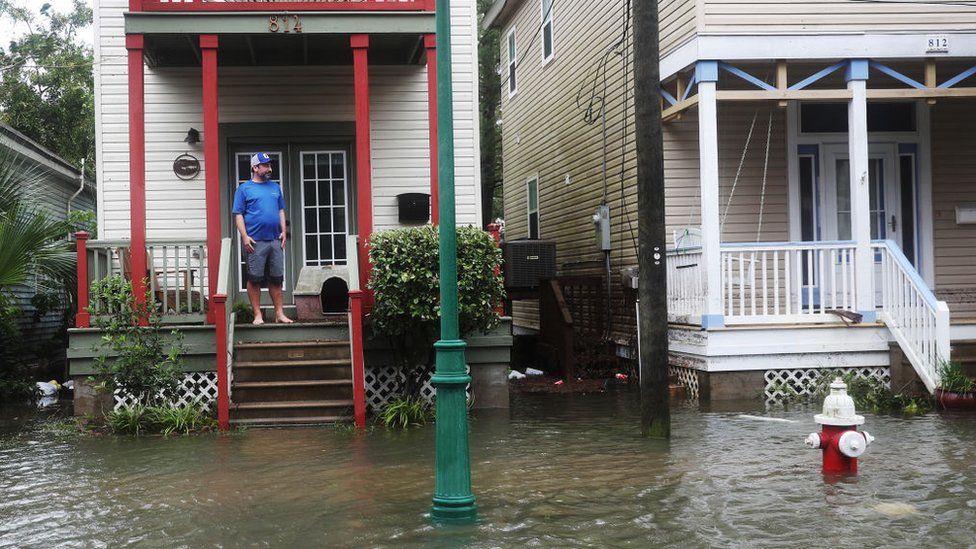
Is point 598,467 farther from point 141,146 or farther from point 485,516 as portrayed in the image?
point 141,146

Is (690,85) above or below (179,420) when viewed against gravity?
above

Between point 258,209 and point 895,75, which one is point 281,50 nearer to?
point 258,209

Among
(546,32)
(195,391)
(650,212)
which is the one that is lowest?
(195,391)

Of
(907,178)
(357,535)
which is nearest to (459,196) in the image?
(907,178)

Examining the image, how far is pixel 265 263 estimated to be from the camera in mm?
11219

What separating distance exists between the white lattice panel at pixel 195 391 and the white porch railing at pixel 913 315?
7.99 m

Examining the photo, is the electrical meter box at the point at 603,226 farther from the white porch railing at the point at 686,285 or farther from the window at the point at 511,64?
the window at the point at 511,64

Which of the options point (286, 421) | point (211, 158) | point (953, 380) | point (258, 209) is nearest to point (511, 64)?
point (211, 158)

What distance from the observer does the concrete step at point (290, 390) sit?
34.6ft

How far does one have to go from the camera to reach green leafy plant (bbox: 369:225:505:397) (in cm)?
1040

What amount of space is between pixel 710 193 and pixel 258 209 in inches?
208

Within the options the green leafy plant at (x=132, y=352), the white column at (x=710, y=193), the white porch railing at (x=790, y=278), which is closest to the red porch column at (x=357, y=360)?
the green leafy plant at (x=132, y=352)

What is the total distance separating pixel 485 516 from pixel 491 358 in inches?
218

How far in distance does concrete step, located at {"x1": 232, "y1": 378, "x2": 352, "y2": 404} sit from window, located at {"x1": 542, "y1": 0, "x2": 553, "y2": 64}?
11.1 m
